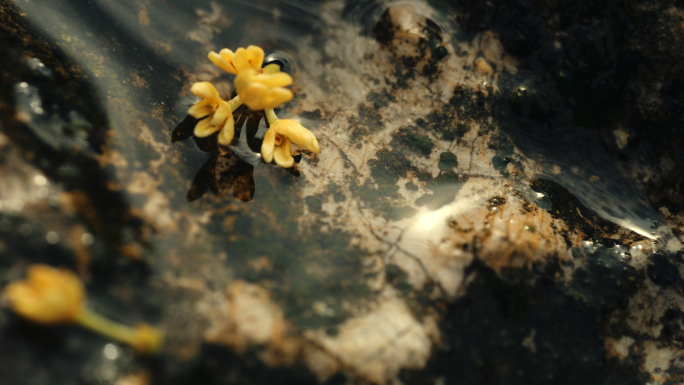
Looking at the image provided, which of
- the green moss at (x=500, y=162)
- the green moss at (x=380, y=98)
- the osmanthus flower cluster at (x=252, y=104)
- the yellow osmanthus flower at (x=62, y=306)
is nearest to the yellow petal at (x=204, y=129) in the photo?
the osmanthus flower cluster at (x=252, y=104)

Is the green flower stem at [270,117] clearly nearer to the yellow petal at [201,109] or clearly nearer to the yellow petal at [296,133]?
the yellow petal at [296,133]

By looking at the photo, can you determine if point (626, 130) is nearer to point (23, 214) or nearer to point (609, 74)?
point (609, 74)

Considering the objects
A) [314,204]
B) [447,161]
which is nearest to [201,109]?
[314,204]

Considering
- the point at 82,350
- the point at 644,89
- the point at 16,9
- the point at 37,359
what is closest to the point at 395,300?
the point at 82,350

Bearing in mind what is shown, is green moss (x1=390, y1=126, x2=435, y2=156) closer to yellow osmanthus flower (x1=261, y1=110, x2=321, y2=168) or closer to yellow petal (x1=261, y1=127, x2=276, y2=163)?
yellow osmanthus flower (x1=261, y1=110, x2=321, y2=168)

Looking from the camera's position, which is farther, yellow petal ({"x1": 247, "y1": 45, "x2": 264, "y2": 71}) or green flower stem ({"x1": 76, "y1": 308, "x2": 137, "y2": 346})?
yellow petal ({"x1": 247, "y1": 45, "x2": 264, "y2": 71})

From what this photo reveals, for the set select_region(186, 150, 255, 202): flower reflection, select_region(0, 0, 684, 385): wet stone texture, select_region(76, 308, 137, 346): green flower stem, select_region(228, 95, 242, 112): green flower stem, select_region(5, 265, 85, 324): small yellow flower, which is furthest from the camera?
select_region(228, 95, 242, 112): green flower stem

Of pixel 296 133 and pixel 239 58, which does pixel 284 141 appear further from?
pixel 239 58

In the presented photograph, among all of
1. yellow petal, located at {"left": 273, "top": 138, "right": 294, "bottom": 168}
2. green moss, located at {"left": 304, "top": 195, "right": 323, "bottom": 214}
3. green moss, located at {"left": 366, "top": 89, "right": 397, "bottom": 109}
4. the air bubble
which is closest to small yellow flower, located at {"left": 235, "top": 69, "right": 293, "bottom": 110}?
yellow petal, located at {"left": 273, "top": 138, "right": 294, "bottom": 168}
